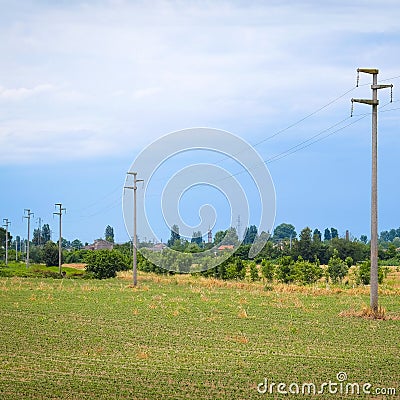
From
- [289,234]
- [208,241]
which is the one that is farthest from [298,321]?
[289,234]

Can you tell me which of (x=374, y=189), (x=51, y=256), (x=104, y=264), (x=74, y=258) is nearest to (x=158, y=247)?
(x=104, y=264)

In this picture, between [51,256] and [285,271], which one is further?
[51,256]

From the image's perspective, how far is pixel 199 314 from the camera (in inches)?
895

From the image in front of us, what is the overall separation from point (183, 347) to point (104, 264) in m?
37.0

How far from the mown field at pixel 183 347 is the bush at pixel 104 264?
23.9m

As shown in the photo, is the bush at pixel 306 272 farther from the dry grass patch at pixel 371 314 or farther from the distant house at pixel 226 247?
the dry grass patch at pixel 371 314

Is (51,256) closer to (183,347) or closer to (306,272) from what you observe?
(306,272)

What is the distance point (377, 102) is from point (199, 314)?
27.4ft

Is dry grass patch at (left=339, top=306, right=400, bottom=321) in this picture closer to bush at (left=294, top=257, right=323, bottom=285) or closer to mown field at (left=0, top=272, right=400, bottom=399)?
mown field at (left=0, top=272, right=400, bottom=399)

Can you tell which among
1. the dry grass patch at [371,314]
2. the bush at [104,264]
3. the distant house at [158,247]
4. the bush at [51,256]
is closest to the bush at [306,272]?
the distant house at [158,247]

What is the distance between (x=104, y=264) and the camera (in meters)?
52.1

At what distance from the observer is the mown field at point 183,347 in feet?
37.6

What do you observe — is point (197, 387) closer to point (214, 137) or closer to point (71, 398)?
point (71, 398)

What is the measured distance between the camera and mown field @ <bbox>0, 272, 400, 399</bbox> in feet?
37.6
